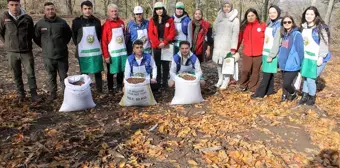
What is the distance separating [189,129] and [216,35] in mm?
3031

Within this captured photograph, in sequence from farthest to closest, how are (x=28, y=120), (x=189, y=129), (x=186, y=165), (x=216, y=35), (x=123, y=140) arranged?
1. (x=216, y=35)
2. (x=28, y=120)
3. (x=189, y=129)
4. (x=123, y=140)
5. (x=186, y=165)

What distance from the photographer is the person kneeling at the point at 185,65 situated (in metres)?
6.09

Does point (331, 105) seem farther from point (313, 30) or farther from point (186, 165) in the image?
point (186, 165)

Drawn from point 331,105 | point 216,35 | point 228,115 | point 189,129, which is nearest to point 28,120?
point 189,129

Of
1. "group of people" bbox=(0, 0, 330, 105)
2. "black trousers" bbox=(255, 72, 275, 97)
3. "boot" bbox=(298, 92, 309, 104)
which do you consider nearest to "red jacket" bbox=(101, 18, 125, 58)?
"group of people" bbox=(0, 0, 330, 105)

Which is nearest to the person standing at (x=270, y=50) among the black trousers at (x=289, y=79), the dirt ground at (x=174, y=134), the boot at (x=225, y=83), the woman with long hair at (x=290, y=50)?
the woman with long hair at (x=290, y=50)

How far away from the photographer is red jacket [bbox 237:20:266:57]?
6.12m

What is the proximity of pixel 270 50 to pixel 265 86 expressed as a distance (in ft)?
2.58

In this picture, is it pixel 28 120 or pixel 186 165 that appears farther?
pixel 28 120

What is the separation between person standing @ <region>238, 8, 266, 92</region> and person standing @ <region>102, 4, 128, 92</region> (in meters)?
2.55

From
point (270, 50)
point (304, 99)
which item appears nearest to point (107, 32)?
point (270, 50)

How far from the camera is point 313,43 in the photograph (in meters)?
5.18

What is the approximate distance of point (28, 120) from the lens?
16.2 feet

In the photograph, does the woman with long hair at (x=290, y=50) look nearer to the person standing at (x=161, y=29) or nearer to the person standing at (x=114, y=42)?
the person standing at (x=161, y=29)
